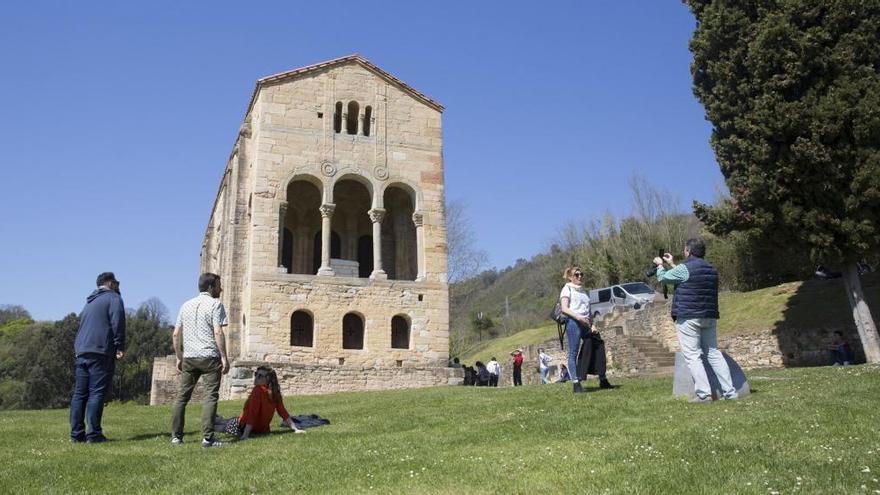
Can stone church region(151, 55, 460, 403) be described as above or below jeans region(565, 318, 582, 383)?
above

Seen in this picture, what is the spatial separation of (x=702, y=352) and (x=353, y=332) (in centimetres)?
1995

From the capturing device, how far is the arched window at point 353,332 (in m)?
27.7

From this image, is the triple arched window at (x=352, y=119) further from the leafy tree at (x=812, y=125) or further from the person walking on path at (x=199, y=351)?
the person walking on path at (x=199, y=351)

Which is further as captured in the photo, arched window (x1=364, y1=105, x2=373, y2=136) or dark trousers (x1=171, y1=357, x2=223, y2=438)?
arched window (x1=364, y1=105, x2=373, y2=136)

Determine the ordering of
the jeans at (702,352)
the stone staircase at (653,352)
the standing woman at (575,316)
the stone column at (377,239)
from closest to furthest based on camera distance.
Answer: the jeans at (702,352)
the standing woman at (575,316)
the stone staircase at (653,352)
the stone column at (377,239)

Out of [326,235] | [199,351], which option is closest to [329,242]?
[326,235]

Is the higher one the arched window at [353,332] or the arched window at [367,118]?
the arched window at [367,118]

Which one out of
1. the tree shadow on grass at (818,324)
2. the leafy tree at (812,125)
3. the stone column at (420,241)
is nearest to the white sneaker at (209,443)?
the leafy tree at (812,125)

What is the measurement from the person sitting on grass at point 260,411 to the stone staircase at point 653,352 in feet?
52.0

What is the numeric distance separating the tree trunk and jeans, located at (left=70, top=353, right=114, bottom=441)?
59.2 feet

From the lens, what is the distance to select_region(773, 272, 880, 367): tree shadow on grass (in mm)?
20719

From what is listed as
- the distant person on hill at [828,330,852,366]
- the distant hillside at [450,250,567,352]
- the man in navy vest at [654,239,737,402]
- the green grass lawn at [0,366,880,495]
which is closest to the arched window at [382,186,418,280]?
the distant person on hill at [828,330,852,366]

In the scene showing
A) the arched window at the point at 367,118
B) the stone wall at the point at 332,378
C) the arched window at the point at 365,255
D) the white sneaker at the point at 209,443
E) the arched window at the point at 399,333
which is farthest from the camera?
the arched window at the point at 365,255

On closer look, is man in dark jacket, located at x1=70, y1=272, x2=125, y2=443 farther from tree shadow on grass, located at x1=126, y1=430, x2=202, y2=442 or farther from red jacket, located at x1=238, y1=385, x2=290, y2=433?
red jacket, located at x1=238, y1=385, x2=290, y2=433
